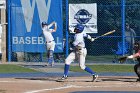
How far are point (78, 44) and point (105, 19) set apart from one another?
520 inches

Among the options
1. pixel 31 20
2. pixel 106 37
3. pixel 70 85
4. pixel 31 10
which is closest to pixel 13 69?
pixel 31 20

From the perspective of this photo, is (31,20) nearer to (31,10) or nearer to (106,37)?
(31,10)

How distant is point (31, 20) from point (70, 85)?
10718mm

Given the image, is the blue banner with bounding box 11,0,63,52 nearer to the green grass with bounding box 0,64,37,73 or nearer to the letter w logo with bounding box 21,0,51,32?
the letter w logo with bounding box 21,0,51,32

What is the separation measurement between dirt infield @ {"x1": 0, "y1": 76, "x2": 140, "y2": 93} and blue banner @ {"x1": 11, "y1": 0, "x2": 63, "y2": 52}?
320 inches

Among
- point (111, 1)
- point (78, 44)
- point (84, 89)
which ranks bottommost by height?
point (84, 89)

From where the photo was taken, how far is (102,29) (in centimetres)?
2777

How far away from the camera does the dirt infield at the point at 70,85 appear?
1361cm

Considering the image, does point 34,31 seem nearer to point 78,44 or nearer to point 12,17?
point 12,17

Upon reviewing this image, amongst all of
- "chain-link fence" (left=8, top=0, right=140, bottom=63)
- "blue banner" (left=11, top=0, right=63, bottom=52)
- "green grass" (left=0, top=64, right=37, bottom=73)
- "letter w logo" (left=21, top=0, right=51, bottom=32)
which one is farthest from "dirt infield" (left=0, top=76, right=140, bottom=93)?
"chain-link fence" (left=8, top=0, right=140, bottom=63)

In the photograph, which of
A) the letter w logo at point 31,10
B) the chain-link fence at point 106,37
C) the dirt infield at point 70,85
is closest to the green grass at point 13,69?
the dirt infield at point 70,85

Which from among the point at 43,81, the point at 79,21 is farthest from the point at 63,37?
the point at 43,81

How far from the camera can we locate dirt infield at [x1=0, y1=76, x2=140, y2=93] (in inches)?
536

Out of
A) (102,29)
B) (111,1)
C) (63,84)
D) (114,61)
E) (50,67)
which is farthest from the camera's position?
(111,1)
